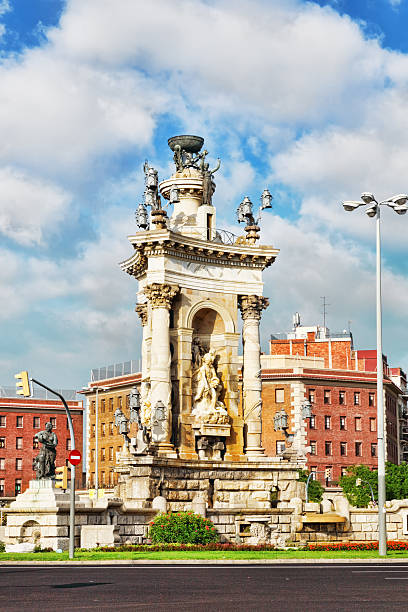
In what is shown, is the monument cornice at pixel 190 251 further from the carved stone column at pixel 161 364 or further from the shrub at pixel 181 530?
the shrub at pixel 181 530

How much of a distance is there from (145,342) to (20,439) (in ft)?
228

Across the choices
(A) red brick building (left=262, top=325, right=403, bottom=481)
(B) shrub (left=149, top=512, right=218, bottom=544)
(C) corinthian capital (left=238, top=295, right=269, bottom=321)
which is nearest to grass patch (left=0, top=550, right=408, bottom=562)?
(B) shrub (left=149, top=512, right=218, bottom=544)

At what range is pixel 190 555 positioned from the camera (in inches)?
1217

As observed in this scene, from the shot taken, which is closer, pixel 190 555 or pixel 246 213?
pixel 190 555

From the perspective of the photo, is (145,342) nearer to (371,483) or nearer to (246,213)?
(246,213)

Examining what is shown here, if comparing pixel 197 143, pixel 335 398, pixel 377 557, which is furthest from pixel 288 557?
pixel 335 398

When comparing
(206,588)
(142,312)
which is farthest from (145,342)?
(206,588)

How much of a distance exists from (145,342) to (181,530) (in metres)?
11.3

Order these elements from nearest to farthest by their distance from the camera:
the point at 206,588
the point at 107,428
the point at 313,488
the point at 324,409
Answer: the point at 206,588, the point at 313,488, the point at 324,409, the point at 107,428

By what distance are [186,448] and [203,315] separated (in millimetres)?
6064

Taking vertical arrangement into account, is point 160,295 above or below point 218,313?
above

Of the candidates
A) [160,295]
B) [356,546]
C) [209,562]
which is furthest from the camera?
[160,295]

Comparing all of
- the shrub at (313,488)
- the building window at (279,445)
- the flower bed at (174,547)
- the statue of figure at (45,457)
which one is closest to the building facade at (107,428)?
the building window at (279,445)

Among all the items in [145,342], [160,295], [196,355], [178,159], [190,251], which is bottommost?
[196,355]
